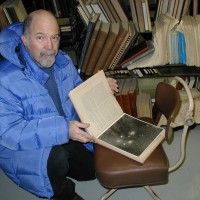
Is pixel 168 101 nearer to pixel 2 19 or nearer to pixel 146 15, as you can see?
pixel 146 15

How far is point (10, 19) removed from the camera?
1751mm

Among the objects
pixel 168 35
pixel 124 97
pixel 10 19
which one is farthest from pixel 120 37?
pixel 10 19

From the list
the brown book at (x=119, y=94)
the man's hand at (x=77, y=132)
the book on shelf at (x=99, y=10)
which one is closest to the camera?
the man's hand at (x=77, y=132)

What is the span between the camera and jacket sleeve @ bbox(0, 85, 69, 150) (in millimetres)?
1193

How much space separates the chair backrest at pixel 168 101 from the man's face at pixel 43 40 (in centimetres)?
63

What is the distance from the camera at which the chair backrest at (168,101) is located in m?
1.18

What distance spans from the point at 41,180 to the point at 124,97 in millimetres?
954

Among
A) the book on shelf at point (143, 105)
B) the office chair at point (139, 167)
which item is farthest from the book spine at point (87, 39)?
the office chair at point (139, 167)

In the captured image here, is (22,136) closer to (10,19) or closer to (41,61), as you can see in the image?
(41,61)

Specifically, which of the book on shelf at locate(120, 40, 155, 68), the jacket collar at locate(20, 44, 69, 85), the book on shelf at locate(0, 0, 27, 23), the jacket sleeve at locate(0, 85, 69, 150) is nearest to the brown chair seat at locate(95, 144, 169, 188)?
the jacket sleeve at locate(0, 85, 69, 150)

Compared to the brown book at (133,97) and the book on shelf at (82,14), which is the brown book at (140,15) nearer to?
the book on shelf at (82,14)

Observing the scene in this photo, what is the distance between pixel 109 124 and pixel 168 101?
340mm

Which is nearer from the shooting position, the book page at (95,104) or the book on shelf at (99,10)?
the book page at (95,104)

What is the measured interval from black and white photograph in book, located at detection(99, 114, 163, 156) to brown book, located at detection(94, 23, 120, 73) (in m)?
0.56
